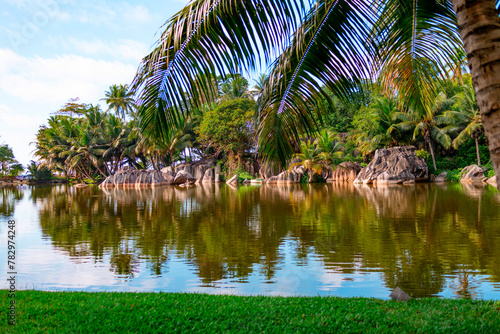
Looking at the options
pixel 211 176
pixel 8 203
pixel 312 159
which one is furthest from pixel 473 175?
pixel 8 203

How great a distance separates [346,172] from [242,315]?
3008 centimetres

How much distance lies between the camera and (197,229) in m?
9.10

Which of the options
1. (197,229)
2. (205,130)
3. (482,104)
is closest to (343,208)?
(197,229)

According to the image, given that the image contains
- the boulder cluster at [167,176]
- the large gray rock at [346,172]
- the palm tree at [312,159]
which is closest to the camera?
the palm tree at [312,159]

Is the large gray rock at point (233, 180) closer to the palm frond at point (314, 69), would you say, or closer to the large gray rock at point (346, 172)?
the large gray rock at point (346, 172)

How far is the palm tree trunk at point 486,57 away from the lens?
2.14m

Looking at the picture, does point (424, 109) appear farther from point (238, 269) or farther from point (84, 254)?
point (84, 254)

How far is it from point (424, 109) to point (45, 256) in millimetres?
6884

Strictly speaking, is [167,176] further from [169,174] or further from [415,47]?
[415,47]

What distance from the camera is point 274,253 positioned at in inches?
254

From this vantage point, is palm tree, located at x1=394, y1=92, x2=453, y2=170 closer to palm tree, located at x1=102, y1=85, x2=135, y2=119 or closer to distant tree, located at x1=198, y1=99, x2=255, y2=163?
distant tree, located at x1=198, y1=99, x2=255, y2=163

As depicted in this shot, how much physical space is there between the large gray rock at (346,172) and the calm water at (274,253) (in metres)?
20.7

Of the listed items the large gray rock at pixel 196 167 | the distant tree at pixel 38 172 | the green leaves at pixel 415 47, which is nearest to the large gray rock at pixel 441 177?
the large gray rock at pixel 196 167

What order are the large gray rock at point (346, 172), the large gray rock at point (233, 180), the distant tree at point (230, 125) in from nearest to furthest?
1. the large gray rock at point (346, 172)
2. the distant tree at point (230, 125)
3. the large gray rock at point (233, 180)
